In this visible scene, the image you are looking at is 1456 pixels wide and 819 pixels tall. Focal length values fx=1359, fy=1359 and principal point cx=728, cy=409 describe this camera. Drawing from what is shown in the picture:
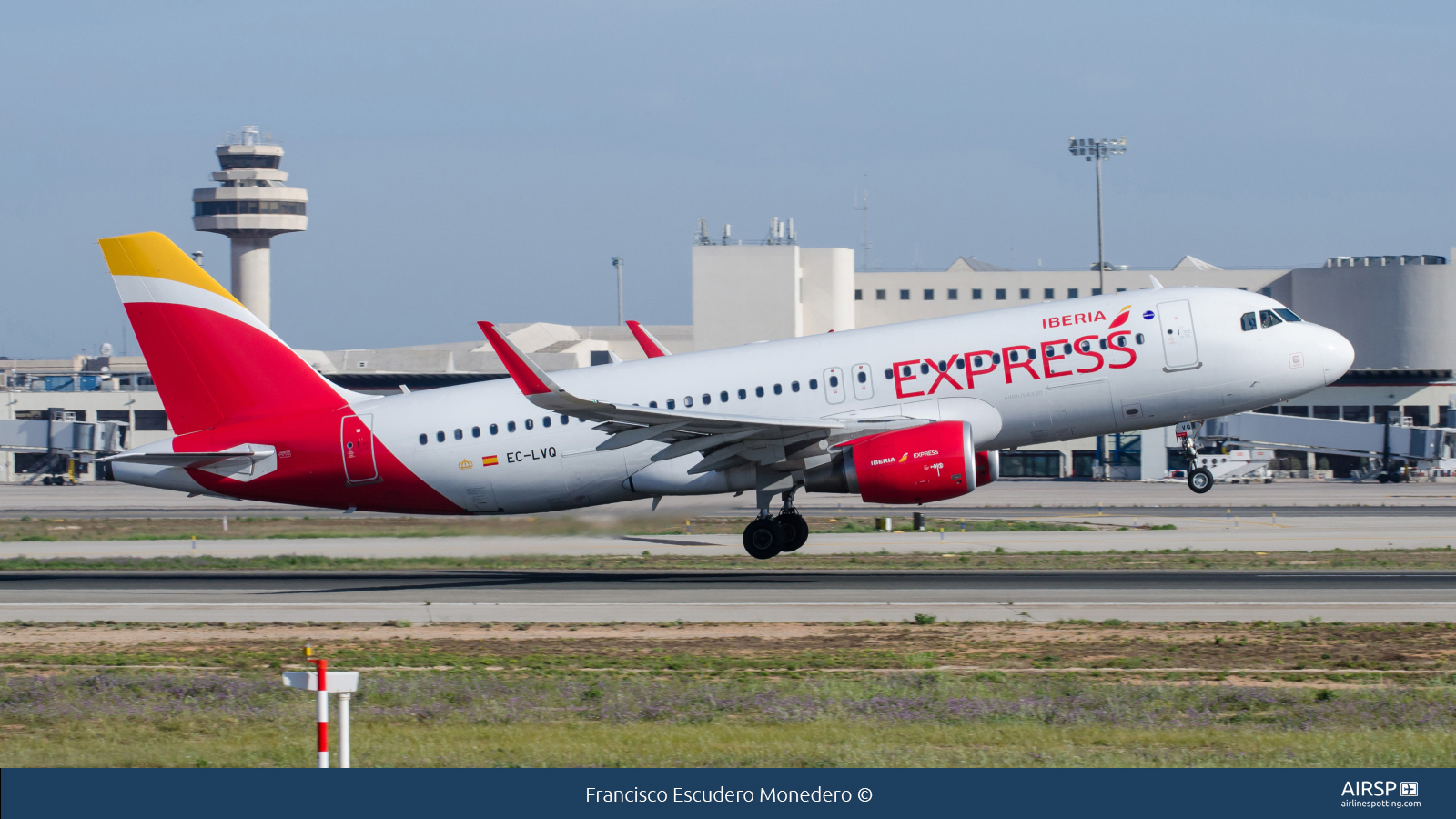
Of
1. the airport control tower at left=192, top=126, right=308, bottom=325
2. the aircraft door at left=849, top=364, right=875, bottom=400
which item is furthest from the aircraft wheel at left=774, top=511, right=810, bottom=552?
the airport control tower at left=192, top=126, right=308, bottom=325

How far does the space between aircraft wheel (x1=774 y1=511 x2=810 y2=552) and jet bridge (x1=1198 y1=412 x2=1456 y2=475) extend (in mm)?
67307

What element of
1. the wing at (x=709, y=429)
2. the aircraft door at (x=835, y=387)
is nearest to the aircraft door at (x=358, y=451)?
the wing at (x=709, y=429)

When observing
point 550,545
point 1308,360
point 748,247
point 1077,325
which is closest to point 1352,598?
point 1308,360

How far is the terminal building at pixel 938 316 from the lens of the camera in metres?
103

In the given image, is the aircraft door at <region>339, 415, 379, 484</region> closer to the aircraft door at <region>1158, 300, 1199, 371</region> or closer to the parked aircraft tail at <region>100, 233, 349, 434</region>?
the parked aircraft tail at <region>100, 233, 349, 434</region>

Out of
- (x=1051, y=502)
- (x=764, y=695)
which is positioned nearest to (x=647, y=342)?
(x=764, y=695)

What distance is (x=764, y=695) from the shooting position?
16859 millimetres

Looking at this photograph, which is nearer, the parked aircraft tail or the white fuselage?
the white fuselage

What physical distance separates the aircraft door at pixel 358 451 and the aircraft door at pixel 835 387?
1047cm

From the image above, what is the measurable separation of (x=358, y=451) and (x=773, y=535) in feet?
31.7

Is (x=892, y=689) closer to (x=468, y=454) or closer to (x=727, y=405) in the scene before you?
(x=727, y=405)

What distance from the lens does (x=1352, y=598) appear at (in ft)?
85.1

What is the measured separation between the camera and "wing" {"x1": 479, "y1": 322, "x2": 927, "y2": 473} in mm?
26812

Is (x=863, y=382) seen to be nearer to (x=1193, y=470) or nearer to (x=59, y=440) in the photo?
(x=1193, y=470)
